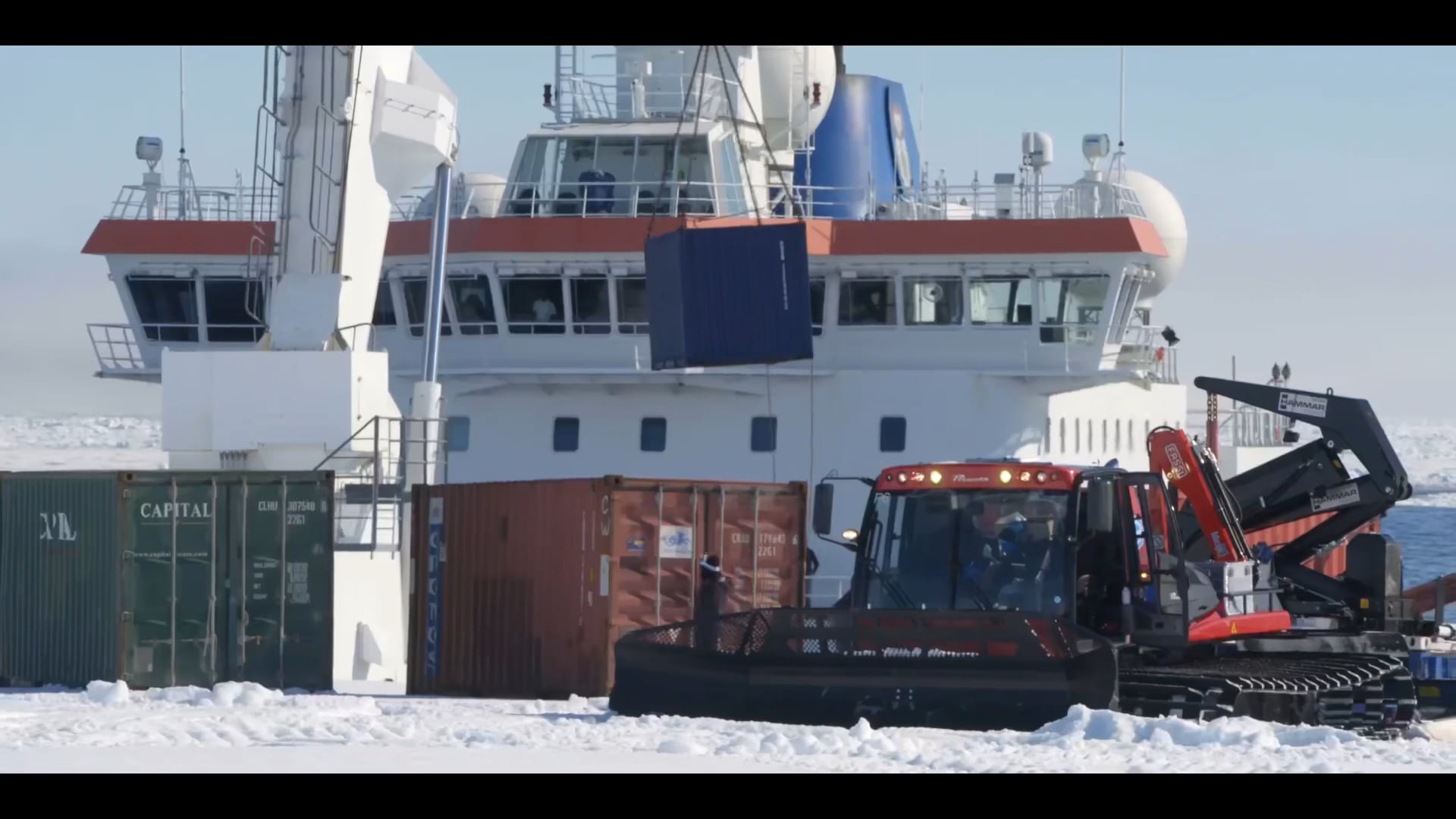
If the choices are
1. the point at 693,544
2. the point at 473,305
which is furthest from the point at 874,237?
the point at 693,544

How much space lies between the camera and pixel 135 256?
3525 cm

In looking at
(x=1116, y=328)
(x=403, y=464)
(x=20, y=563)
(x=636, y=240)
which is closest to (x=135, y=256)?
(x=636, y=240)

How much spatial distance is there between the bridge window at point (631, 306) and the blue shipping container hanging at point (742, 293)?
18.3 feet

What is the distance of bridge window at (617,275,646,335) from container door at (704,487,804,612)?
31.3 ft

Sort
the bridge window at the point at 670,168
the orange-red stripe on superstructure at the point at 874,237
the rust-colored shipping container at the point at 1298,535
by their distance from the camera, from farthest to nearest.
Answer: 1. the bridge window at the point at 670,168
2. the orange-red stripe on superstructure at the point at 874,237
3. the rust-colored shipping container at the point at 1298,535

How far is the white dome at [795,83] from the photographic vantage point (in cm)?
3644

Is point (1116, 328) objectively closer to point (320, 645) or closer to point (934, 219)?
point (934, 219)

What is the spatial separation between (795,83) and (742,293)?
9.76 meters

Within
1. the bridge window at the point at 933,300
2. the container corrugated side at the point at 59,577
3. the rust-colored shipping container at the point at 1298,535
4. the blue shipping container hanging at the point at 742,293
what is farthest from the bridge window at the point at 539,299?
the container corrugated side at the point at 59,577

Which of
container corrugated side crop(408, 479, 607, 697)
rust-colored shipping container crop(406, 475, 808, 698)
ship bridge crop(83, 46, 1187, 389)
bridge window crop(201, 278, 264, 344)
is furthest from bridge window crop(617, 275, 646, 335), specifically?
container corrugated side crop(408, 479, 607, 697)

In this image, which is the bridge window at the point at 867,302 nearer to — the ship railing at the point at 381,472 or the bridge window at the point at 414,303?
the bridge window at the point at 414,303

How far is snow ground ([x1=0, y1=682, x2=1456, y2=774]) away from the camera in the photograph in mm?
13547

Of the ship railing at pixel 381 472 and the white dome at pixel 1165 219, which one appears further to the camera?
the white dome at pixel 1165 219

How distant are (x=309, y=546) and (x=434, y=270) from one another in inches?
Result: 239
